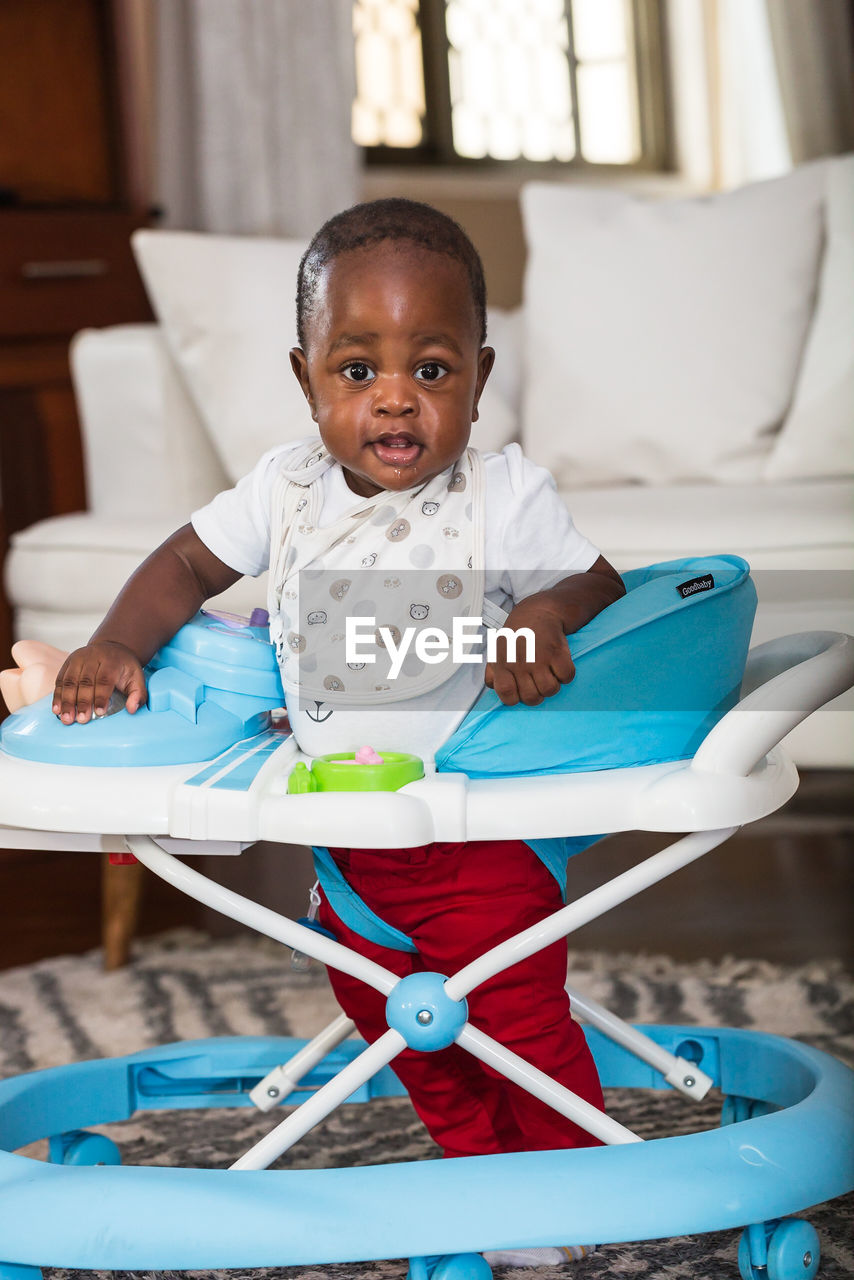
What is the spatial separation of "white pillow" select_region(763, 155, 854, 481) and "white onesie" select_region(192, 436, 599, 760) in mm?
720

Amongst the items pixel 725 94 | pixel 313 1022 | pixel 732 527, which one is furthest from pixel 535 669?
pixel 725 94

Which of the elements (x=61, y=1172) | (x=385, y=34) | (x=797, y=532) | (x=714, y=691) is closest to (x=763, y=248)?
(x=797, y=532)

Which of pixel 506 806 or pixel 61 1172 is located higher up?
pixel 506 806

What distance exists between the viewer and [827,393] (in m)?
1.38

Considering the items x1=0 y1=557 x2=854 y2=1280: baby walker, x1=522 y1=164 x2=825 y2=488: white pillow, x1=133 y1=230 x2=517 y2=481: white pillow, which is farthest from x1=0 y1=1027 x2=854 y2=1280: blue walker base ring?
x1=522 y1=164 x2=825 y2=488: white pillow

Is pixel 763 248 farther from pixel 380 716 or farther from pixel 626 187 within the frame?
pixel 626 187

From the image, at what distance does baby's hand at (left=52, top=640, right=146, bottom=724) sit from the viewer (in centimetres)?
62

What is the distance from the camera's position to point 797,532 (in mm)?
991

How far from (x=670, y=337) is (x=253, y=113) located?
2.45 feet

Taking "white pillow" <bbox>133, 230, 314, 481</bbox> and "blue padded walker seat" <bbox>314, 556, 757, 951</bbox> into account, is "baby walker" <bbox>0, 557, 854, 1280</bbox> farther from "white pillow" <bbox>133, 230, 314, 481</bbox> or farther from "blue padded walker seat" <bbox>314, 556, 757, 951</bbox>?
"white pillow" <bbox>133, 230, 314, 481</bbox>

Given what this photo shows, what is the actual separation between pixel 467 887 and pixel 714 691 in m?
0.15

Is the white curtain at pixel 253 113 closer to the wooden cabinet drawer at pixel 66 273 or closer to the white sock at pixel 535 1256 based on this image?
the wooden cabinet drawer at pixel 66 273

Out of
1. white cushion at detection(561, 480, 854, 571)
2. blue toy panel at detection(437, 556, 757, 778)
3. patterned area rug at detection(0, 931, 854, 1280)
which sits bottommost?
patterned area rug at detection(0, 931, 854, 1280)

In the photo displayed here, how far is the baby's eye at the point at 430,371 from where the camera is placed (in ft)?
1.98
